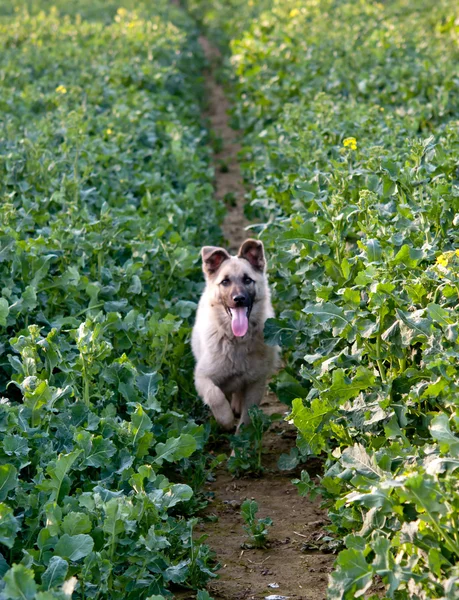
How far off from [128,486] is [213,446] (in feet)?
7.32

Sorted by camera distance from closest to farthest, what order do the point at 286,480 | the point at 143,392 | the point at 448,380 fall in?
the point at 448,380 → the point at 143,392 → the point at 286,480

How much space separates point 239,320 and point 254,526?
1782 millimetres

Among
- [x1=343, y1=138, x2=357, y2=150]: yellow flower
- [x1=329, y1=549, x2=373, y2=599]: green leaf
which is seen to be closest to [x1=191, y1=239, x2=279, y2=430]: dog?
[x1=343, y1=138, x2=357, y2=150]: yellow flower

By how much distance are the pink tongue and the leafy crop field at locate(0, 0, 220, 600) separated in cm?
44

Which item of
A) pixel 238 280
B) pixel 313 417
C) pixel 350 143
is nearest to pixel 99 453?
pixel 313 417

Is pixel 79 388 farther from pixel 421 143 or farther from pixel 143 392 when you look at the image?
pixel 421 143

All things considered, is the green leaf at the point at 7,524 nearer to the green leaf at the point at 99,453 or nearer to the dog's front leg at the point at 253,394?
the green leaf at the point at 99,453

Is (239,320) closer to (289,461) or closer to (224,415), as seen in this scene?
(224,415)

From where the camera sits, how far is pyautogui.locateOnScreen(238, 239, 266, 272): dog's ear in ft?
24.3

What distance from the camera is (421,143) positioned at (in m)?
7.63

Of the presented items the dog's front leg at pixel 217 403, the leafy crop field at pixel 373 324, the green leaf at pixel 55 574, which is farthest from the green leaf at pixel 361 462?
the dog's front leg at pixel 217 403

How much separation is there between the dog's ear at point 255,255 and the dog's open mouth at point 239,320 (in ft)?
1.49

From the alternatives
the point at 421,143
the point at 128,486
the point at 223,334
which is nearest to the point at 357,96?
the point at 421,143

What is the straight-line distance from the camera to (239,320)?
7.10 m
